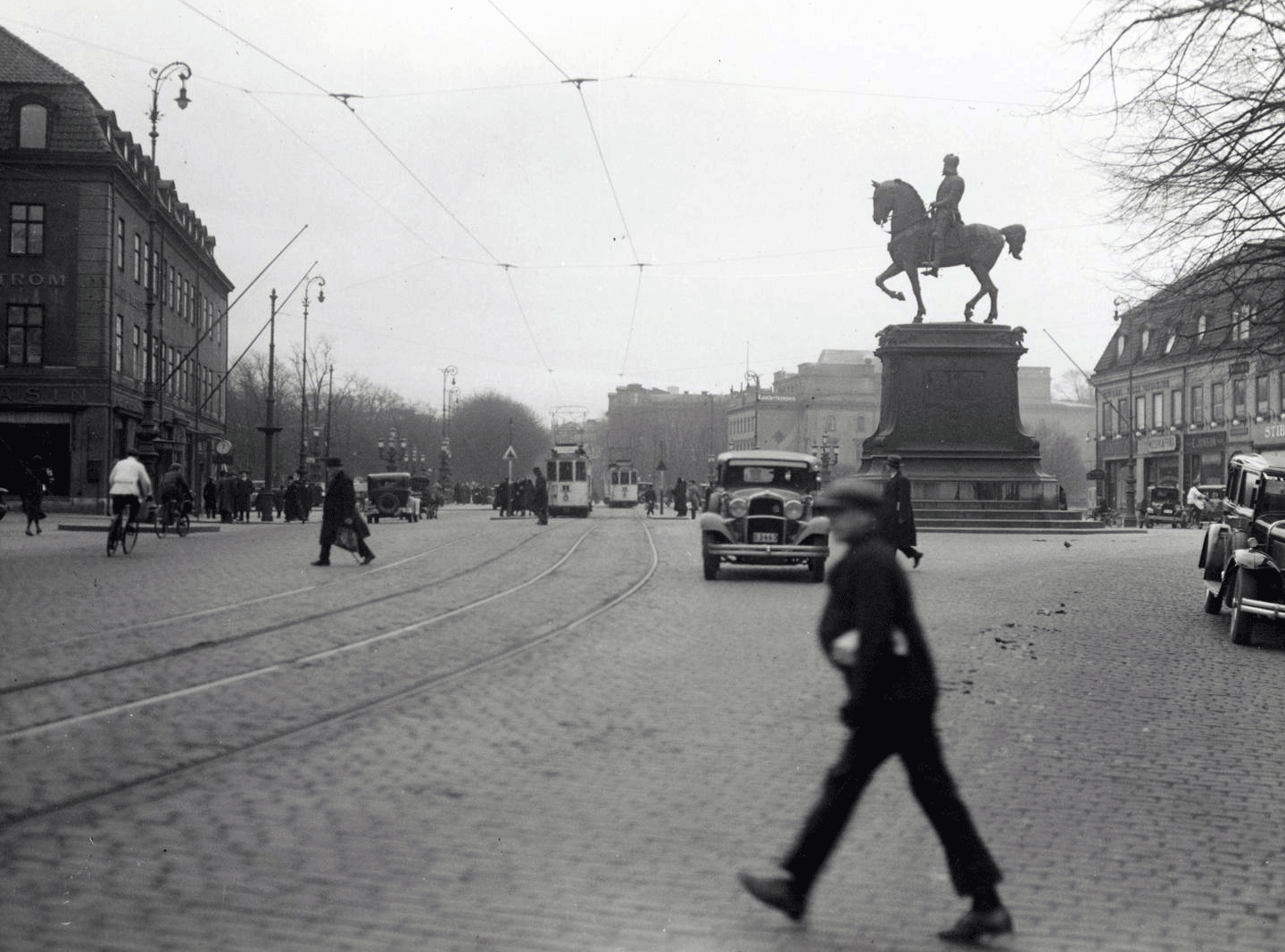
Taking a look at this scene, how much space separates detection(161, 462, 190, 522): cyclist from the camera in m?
30.7

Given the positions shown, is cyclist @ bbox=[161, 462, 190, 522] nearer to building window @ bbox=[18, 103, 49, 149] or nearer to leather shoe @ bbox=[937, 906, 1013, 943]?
building window @ bbox=[18, 103, 49, 149]

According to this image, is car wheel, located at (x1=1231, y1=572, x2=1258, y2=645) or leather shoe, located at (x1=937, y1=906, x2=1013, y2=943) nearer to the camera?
leather shoe, located at (x1=937, y1=906, x2=1013, y2=943)

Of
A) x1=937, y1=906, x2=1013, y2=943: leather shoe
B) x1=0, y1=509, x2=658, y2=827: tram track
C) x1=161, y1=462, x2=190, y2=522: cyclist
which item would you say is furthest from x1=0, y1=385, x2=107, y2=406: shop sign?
x1=937, y1=906, x2=1013, y2=943: leather shoe

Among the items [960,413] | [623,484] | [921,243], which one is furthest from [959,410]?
[623,484]

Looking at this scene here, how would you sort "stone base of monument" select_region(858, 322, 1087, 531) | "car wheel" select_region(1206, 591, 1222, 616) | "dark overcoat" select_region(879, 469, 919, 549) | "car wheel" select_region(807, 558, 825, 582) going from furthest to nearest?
"stone base of monument" select_region(858, 322, 1087, 531), "dark overcoat" select_region(879, 469, 919, 549), "car wheel" select_region(807, 558, 825, 582), "car wheel" select_region(1206, 591, 1222, 616)

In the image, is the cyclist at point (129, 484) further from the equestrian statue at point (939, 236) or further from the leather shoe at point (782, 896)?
Result: the equestrian statue at point (939, 236)

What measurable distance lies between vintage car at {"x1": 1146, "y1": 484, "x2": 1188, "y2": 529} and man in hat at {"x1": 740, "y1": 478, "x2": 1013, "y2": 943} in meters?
56.7

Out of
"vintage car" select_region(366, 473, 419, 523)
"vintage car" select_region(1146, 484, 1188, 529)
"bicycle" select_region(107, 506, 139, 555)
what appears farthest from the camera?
"vintage car" select_region(1146, 484, 1188, 529)

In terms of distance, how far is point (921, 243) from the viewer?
143 ft

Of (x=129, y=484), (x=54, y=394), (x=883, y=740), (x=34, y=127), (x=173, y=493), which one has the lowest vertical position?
(x=883, y=740)

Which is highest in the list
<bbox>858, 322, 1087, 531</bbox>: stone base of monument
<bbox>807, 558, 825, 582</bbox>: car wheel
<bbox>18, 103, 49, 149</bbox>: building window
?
<bbox>18, 103, 49, 149</bbox>: building window

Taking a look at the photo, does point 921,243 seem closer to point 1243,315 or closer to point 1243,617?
point 1243,315

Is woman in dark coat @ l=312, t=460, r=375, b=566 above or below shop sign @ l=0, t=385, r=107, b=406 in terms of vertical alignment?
below

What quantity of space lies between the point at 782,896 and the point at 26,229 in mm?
49884
